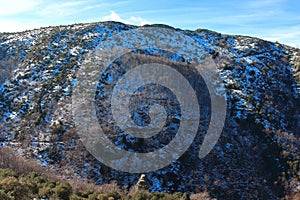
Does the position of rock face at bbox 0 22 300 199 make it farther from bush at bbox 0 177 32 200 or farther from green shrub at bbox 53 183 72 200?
bush at bbox 0 177 32 200

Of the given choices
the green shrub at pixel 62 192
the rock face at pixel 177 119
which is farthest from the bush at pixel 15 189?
the rock face at pixel 177 119

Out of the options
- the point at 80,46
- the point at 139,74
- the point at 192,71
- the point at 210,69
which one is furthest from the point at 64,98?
the point at 210,69

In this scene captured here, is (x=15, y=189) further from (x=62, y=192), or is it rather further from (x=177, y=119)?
(x=177, y=119)

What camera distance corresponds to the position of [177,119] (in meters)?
22.9

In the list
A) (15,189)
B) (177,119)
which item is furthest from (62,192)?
(177,119)

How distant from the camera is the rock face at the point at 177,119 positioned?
18359 mm

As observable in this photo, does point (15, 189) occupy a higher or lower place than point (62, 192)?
higher

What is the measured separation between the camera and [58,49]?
32.0 meters

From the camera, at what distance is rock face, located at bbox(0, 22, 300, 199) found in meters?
18.4

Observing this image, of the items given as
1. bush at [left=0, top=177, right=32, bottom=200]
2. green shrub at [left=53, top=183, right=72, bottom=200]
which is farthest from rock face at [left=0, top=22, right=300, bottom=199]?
bush at [left=0, top=177, right=32, bottom=200]

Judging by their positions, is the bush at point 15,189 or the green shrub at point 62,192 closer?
the bush at point 15,189

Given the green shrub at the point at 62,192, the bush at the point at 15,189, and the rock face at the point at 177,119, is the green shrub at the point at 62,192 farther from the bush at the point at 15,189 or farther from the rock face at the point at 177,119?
the rock face at the point at 177,119

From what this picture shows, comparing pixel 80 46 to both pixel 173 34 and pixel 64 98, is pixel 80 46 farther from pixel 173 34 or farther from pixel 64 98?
pixel 173 34

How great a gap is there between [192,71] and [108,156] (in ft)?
47.3
